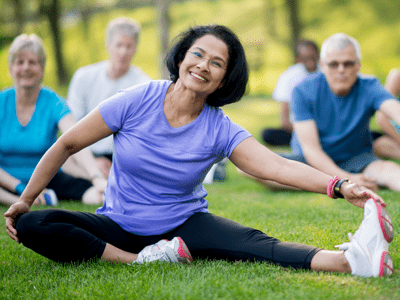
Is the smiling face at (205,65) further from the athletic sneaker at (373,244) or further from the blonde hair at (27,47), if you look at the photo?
the blonde hair at (27,47)

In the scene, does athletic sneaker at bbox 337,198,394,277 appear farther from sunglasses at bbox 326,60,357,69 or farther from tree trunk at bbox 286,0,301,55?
tree trunk at bbox 286,0,301,55

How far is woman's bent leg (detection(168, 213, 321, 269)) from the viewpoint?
248 centimetres

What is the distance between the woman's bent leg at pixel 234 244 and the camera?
2480 millimetres

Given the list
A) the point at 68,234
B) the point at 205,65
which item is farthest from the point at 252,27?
the point at 68,234

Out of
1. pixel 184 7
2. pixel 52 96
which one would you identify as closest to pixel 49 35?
pixel 184 7

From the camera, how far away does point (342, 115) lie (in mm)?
4746

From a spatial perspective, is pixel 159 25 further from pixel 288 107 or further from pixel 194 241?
pixel 194 241

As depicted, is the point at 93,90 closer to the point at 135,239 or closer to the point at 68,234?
the point at 135,239

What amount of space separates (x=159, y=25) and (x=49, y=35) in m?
6.68

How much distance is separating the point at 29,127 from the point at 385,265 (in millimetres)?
3471

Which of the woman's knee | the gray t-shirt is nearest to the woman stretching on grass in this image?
the woman's knee

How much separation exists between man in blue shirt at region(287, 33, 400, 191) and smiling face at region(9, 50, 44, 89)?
100 inches

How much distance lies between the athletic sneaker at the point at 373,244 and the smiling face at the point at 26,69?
327cm

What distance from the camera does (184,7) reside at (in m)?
16.5
